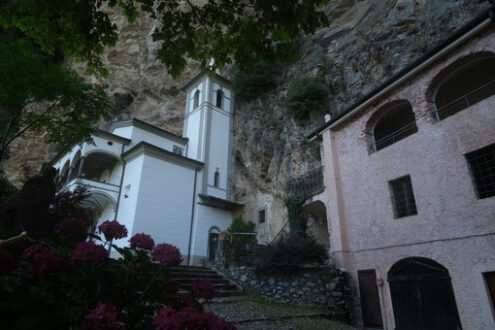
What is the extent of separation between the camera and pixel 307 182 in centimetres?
1444

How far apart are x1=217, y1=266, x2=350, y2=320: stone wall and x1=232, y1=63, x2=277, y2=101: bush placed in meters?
14.1

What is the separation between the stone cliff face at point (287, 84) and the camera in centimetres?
1338

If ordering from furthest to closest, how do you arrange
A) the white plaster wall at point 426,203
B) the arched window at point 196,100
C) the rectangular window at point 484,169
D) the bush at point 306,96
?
the arched window at point 196,100 → the bush at point 306,96 → the rectangular window at point 484,169 → the white plaster wall at point 426,203

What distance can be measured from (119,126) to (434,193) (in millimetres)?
22193

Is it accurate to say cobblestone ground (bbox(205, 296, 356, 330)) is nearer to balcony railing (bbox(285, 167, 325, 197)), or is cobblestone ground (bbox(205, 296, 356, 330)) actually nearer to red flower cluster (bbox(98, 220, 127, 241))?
red flower cluster (bbox(98, 220, 127, 241))

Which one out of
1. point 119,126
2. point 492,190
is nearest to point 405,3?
point 492,190

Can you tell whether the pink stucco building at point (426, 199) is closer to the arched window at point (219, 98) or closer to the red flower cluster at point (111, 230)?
the red flower cluster at point (111, 230)

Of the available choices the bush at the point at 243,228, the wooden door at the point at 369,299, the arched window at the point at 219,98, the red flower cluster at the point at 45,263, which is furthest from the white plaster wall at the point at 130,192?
the red flower cluster at the point at 45,263

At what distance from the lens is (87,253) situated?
7.13 feet

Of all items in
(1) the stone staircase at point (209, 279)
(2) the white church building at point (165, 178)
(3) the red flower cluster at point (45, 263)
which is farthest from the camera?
(2) the white church building at point (165, 178)

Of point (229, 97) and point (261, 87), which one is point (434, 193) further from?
point (229, 97)

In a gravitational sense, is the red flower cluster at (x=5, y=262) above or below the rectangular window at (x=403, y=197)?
below

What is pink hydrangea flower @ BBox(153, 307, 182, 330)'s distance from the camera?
1.79 m

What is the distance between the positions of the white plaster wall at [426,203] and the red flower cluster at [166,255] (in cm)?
809
